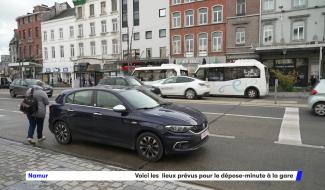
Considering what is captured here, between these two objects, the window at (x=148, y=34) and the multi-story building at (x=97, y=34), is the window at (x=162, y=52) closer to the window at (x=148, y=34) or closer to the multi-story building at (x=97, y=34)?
the window at (x=148, y=34)

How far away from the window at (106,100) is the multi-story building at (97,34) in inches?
1247

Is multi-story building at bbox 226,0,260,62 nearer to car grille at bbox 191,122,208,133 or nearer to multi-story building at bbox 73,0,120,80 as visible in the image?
multi-story building at bbox 73,0,120,80

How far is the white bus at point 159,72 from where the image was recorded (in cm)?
1952

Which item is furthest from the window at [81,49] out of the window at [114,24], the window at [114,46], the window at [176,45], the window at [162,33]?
the window at [176,45]

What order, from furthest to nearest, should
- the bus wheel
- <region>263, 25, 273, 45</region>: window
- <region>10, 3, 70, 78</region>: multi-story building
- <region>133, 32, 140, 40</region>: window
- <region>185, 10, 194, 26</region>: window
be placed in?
<region>10, 3, 70, 78</region>: multi-story building, <region>133, 32, 140, 40</region>: window, <region>185, 10, 194, 26</region>: window, <region>263, 25, 273, 45</region>: window, the bus wheel

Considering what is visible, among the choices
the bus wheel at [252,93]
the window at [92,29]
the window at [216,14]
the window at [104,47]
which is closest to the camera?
the bus wheel at [252,93]

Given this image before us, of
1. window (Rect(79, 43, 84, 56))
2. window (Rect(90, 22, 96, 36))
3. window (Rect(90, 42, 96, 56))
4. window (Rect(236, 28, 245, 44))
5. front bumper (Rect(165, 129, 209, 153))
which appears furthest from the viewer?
window (Rect(79, 43, 84, 56))

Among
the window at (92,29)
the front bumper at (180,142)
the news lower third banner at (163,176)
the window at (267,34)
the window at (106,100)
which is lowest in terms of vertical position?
the news lower third banner at (163,176)

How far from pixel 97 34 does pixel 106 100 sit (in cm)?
3640

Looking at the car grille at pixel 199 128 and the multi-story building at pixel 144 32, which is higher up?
the multi-story building at pixel 144 32

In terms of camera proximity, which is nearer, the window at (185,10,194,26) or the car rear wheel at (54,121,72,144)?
the car rear wheel at (54,121,72,144)

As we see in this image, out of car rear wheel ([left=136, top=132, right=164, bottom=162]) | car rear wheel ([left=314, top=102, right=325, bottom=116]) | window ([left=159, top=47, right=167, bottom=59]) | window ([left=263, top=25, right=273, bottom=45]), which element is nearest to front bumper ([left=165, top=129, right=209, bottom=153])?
car rear wheel ([left=136, top=132, right=164, bottom=162])

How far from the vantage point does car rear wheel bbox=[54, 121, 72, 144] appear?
20.7 ft

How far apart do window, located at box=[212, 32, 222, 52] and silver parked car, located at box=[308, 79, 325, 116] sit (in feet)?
66.6
